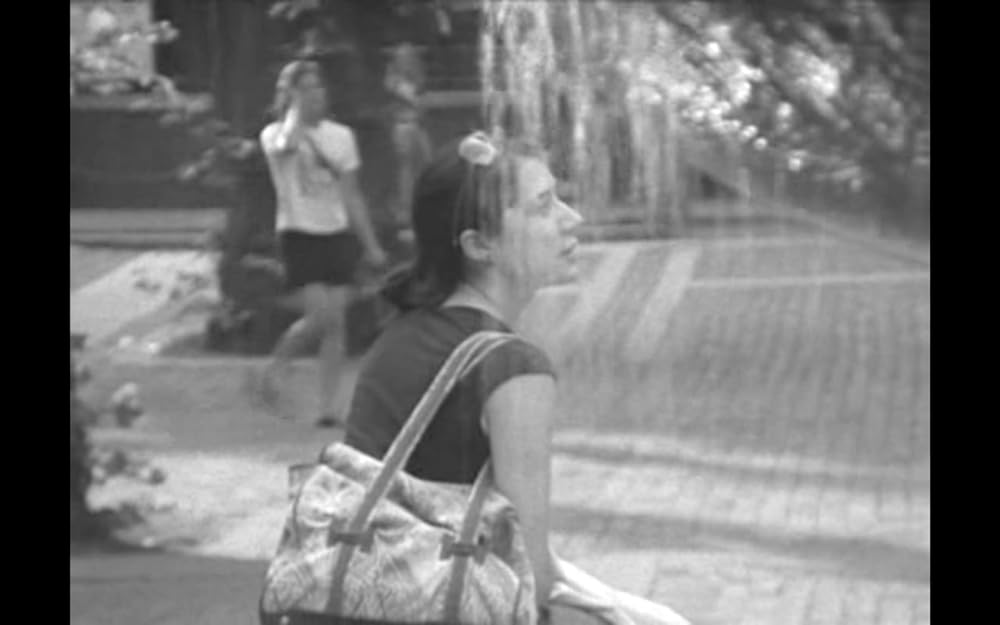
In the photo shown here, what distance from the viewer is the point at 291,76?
282 inches

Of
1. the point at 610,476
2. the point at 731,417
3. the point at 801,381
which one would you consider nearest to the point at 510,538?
Result: the point at 610,476

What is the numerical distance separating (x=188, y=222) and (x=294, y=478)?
16.9ft

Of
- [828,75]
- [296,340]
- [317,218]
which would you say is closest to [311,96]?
[317,218]

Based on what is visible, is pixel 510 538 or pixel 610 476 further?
pixel 610 476

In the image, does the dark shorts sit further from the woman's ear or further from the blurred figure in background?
the woman's ear

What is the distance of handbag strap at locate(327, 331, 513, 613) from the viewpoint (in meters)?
3.31

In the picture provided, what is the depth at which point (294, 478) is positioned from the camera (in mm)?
3621

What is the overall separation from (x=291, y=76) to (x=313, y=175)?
19.3 inches

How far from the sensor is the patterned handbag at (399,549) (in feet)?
10.8

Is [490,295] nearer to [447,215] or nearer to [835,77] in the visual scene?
[447,215]

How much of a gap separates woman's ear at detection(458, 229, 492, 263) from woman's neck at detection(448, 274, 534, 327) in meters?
0.04

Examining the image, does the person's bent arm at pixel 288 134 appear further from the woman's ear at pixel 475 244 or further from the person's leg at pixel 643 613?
the person's leg at pixel 643 613
